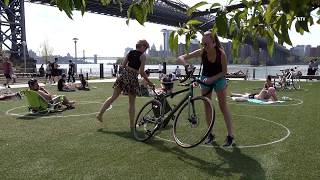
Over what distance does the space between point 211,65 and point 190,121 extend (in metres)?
0.99

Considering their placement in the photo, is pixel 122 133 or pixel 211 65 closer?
pixel 211 65

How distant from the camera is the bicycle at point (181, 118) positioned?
6574mm

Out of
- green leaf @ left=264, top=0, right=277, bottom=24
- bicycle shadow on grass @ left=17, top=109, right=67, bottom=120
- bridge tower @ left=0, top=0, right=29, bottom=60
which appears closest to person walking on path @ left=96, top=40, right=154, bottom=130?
bicycle shadow on grass @ left=17, top=109, right=67, bottom=120

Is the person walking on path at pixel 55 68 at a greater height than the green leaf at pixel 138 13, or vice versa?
the green leaf at pixel 138 13

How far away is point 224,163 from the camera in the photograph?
18.9ft

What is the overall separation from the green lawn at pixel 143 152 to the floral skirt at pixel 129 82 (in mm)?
859

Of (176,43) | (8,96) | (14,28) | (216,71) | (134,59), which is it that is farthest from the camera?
(14,28)

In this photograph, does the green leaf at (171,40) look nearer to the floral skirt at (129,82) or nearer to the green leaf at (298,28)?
the green leaf at (298,28)

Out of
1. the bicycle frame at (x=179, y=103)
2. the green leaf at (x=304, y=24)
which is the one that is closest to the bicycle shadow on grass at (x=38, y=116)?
the bicycle frame at (x=179, y=103)

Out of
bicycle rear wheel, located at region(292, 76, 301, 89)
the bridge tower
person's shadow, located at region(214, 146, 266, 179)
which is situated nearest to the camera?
person's shadow, located at region(214, 146, 266, 179)

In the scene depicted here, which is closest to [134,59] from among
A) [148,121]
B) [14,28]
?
[148,121]

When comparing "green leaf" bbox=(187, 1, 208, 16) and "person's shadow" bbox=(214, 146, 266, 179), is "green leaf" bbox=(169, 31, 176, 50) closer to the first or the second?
"green leaf" bbox=(187, 1, 208, 16)

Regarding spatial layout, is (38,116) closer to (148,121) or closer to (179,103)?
(148,121)

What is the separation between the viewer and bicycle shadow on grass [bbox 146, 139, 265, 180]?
209 inches
